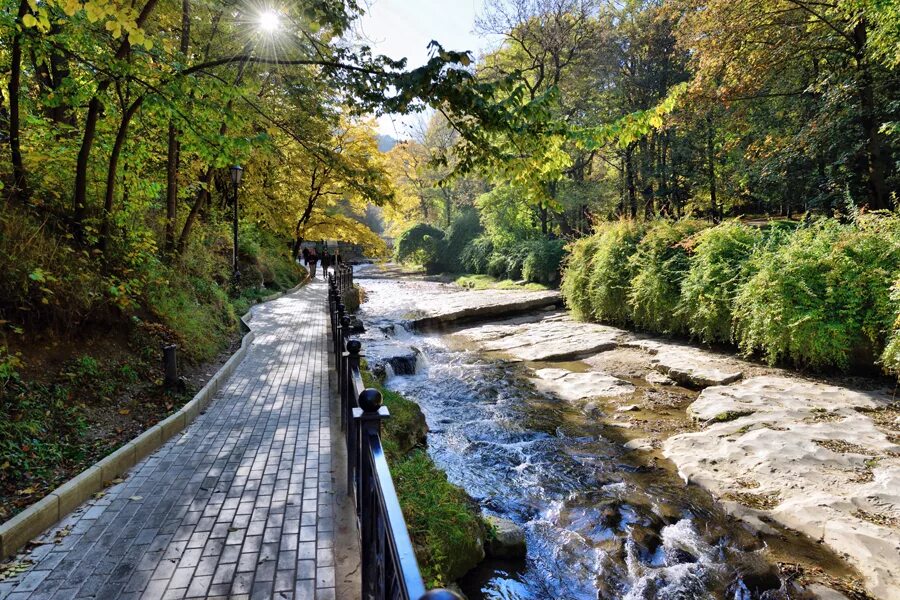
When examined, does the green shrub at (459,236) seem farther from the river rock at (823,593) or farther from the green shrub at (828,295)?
the river rock at (823,593)

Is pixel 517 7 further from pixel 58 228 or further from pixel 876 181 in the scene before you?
pixel 58 228

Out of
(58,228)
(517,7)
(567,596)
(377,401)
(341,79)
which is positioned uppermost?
(517,7)

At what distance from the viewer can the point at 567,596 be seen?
422cm

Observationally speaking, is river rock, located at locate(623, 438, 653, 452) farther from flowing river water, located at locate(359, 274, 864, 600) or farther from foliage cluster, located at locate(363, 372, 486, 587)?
foliage cluster, located at locate(363, 372, 486, 587)

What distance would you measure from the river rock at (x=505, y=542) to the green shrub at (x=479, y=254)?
26427 mm

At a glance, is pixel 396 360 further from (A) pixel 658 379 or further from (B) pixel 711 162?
(B) pixel 711 162

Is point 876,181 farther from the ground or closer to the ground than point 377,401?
farther from the ground

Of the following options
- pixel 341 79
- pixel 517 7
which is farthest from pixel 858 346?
pixel 517 7

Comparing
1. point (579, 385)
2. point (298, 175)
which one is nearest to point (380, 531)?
point (579, 385)

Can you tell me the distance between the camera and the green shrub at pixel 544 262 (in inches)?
914

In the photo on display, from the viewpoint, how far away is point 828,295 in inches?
317

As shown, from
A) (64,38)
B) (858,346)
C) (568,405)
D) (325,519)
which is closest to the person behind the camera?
(325,519)

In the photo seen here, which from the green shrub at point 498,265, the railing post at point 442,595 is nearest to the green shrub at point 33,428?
the railing post at point 442,595

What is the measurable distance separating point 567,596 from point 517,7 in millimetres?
24327
